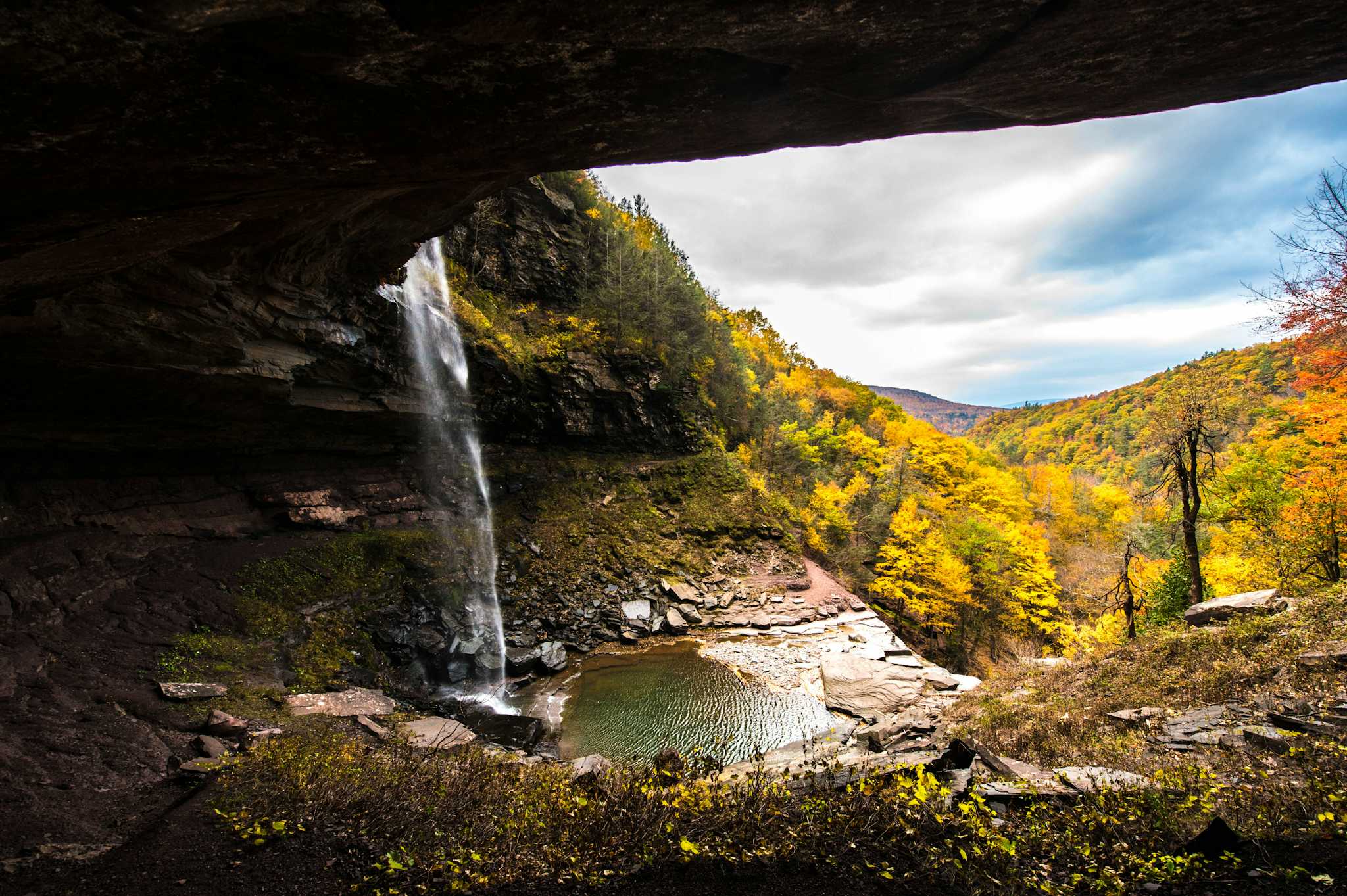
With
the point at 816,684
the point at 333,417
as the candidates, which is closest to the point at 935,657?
the point at 816,684

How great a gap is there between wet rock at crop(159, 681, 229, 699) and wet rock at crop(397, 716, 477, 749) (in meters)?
2.85

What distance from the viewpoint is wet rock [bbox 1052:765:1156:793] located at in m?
4.52

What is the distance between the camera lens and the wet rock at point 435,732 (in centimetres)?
837

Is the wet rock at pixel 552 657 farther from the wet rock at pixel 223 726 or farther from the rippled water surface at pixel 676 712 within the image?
the wet rock at pixel 223 726

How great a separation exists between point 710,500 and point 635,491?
359 centimetres

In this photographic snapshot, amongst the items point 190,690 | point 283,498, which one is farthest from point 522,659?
point 283,498

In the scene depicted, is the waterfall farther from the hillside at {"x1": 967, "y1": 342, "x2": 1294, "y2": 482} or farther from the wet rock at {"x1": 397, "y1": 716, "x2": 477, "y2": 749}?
the hillside at {"x1": 967, "y1": 342, "x2": 1294, "y2": 482}

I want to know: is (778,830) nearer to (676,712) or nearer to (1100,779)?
(1100,779)

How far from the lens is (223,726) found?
7086mm

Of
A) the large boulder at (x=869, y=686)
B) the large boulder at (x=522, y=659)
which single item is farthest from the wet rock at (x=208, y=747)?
the large boulder at (x=869, y=686)

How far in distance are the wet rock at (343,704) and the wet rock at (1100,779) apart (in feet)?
34.0

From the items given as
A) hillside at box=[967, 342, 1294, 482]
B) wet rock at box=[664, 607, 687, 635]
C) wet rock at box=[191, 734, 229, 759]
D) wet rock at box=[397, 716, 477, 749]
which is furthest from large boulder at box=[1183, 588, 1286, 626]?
hillside at box=[967, 342, 1294, 482]

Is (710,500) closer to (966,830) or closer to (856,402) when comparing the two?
(966,830)

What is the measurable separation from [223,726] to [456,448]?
1323cm
